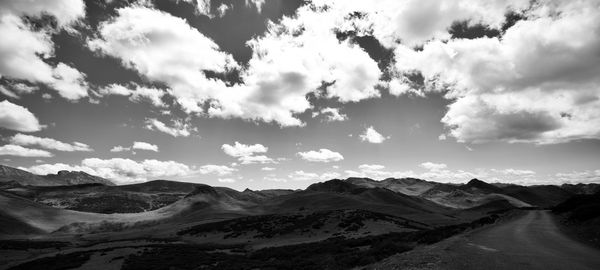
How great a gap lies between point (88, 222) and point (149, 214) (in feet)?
118

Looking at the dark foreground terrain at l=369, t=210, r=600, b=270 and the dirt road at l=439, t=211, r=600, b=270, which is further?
the dark foreground terrain at l=369, t=210, r=600, b=270

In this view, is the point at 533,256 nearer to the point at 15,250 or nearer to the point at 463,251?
the point at 463,251

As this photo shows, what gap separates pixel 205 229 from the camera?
94.4 meters

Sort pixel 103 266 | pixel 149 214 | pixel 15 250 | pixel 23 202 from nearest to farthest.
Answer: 1. pixel 103 266
2. pixel 15 250
3. pixel 23 202
4. pixel 149 214

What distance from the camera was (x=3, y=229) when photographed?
133 meters

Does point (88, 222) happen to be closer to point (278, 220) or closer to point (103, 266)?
point (278, 220)

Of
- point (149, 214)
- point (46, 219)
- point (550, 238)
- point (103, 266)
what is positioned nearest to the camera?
point (550, 238)

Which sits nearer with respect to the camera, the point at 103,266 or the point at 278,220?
the point at 103,266

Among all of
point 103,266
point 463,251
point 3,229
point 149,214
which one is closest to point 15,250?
point 103,266

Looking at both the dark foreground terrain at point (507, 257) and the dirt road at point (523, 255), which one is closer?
the dirt road at point (523, 255)

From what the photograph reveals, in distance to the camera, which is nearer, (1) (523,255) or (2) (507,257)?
(2) (507,257)

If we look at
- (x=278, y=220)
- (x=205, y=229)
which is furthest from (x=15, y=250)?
(x=278, y=220)

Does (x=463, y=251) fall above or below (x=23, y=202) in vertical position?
below

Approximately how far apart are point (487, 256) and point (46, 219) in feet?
634
